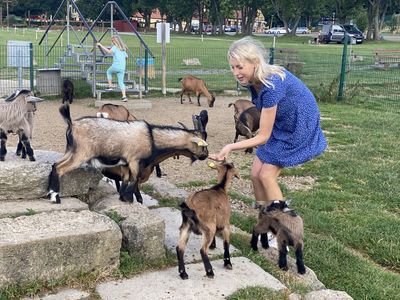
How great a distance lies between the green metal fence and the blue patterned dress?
10.2m

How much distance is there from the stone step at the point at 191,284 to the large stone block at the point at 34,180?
53.1 inches

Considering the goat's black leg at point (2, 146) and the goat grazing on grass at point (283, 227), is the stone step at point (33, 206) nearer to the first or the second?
the goat's black leg at point (2, 146)

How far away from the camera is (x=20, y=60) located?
524 inches

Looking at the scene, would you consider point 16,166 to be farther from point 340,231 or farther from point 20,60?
point 20,60

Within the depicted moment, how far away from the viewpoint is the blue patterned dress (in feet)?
13.3

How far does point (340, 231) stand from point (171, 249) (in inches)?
67.4

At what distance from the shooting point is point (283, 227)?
3986mm

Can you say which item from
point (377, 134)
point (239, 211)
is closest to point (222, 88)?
point (377, 134)

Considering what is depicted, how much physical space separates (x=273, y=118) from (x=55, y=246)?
1.79 meters

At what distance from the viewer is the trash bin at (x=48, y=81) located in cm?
1373

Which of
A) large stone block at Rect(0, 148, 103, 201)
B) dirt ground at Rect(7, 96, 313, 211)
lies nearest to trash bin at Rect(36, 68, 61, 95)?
dirt ground at Rect(7, 96, 313, 211)

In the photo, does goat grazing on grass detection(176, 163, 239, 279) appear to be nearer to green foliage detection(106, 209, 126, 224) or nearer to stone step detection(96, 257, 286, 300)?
stone step detection(96, 257, 286, 300)

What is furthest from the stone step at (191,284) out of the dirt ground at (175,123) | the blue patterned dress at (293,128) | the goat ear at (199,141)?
the dirt ground at (175,123)

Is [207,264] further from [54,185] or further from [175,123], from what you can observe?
[175,123]
